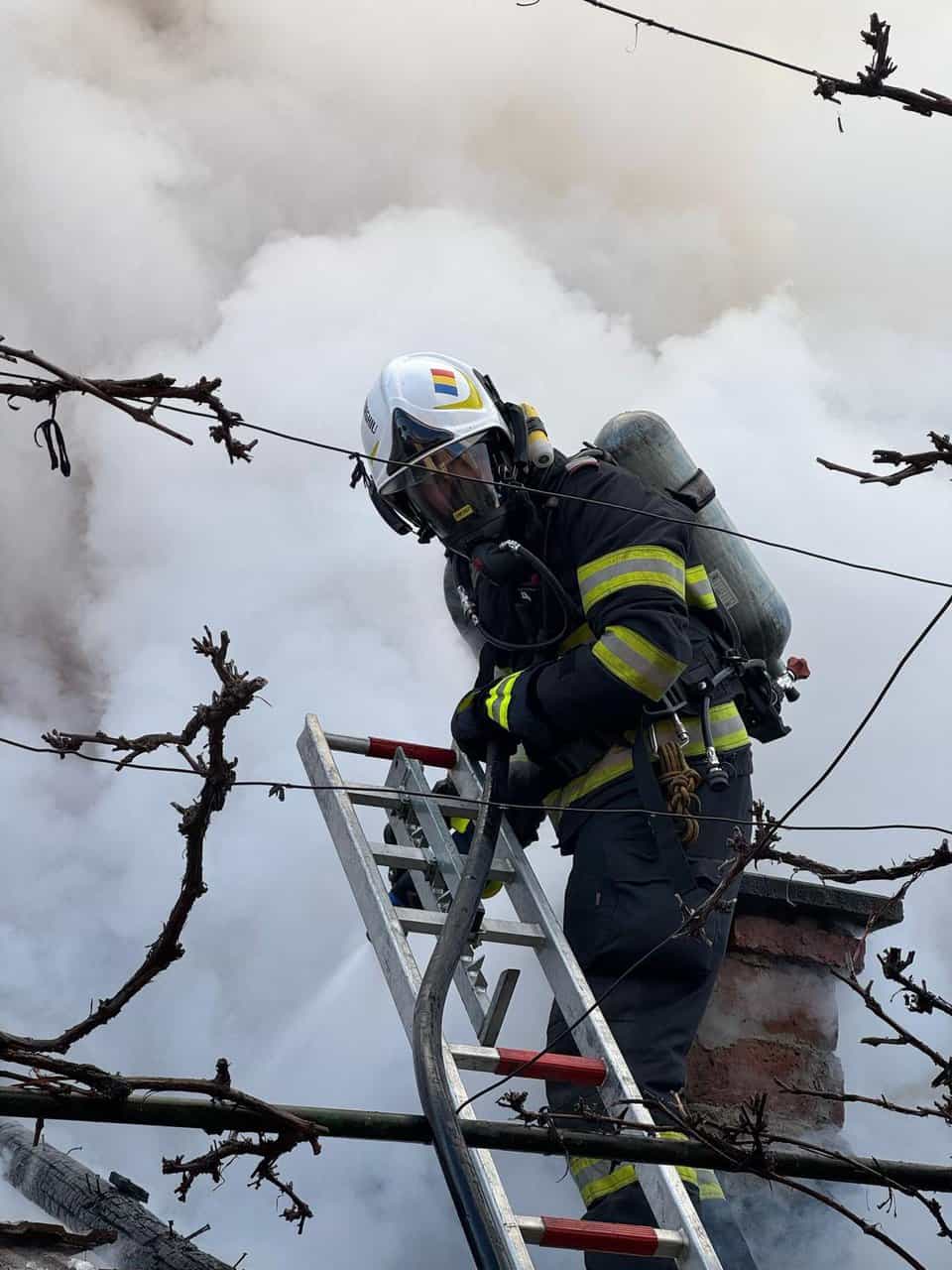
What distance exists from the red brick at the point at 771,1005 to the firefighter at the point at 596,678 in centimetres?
115

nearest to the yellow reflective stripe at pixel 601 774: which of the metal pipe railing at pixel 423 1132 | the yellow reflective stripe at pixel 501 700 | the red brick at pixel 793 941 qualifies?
the yellow reflective stripe at pixel 501 700

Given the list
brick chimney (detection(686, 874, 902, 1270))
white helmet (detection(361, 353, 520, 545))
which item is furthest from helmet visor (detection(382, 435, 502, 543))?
brick chimney (detection(686, 874, 902, 1270))

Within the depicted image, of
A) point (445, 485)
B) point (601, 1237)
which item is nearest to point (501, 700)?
point (445, 485)

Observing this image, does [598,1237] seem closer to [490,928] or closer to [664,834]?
[490,928]

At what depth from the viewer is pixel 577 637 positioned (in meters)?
4.79

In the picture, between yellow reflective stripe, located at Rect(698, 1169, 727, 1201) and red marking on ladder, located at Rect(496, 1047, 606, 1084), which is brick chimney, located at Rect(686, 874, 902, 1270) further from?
red marking on ladder, located at Rect(496, 1047, 606, 1084)

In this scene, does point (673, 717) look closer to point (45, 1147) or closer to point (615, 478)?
point (615, 478)

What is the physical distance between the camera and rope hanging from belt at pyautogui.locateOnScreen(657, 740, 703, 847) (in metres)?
4.48

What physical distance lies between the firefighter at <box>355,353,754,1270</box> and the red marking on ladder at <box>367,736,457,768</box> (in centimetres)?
16

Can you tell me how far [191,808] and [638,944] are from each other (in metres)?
2.39

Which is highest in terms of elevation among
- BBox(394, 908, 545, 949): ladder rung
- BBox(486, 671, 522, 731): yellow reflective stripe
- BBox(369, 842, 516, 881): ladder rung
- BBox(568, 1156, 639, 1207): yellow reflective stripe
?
BBox(486, 671, 522, 731): yellow reflective stripe

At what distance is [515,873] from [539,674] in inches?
22.0

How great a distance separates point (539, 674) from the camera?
4555 mm

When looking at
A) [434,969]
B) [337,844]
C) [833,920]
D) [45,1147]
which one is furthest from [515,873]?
[833,920]
